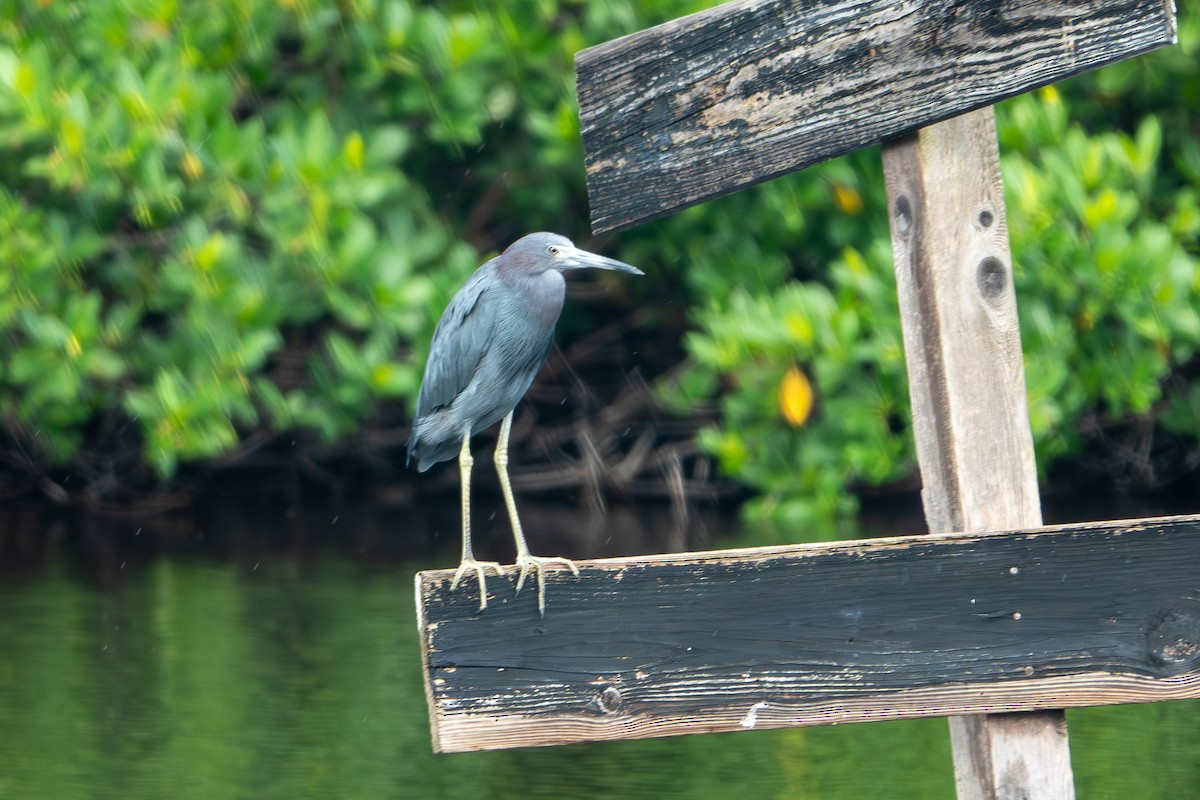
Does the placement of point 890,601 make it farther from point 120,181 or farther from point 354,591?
point 120,181

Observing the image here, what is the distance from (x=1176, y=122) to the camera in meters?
6.86

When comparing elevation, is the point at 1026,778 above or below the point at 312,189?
below

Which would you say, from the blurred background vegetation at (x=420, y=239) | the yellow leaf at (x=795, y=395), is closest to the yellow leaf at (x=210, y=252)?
the blurred background vegetation at (x=420, y=239)

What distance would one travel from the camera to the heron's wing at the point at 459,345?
338 cm

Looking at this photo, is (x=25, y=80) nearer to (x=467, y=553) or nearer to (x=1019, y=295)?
(x=467, y=553)

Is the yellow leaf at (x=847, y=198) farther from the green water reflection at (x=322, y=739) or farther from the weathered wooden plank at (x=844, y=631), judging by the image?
the weathered wooden plank at (x=844, y=631)

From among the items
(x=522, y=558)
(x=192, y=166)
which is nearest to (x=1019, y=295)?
(x=192, y=166)

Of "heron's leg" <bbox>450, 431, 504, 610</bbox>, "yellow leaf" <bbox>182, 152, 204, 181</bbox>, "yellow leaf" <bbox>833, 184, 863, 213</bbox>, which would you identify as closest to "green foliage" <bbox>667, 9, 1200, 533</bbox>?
"yellow leaf" <bbox>833, 184, 863, 213</bbox>

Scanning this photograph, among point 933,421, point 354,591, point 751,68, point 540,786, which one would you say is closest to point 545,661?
point 933,421

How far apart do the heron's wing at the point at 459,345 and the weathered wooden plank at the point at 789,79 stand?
4.15ft

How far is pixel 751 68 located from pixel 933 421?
1.89ft

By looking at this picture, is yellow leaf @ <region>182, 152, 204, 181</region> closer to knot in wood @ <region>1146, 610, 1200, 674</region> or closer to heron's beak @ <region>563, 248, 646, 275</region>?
heron's beak @ <region>563, 248, 646, 275</region>

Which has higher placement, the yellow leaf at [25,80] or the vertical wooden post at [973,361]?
the yellow leaf at [25,80]

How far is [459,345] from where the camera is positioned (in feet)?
11.3
